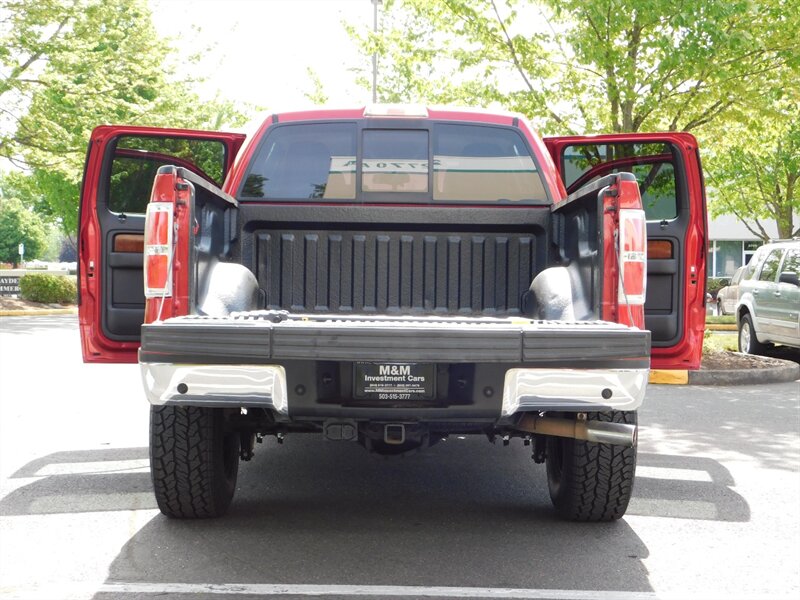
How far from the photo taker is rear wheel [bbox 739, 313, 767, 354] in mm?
15477

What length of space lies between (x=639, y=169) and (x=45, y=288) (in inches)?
964

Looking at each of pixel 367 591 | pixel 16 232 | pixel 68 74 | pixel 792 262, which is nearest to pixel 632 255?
pixel 367 591

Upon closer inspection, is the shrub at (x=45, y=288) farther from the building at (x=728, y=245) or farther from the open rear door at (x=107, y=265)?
the building at (x=728, y=245)

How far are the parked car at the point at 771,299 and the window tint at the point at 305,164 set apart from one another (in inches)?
373

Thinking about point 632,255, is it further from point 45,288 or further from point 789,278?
point 45,288

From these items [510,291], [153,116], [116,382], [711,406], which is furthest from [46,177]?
[510,291]

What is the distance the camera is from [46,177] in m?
38.9

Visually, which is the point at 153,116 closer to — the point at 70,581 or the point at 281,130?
the point at 281,130

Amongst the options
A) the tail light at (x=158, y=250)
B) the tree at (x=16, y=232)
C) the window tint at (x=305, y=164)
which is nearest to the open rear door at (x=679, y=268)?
the window tint at (x=305, y=164)

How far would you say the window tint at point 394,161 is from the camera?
6.21 meters

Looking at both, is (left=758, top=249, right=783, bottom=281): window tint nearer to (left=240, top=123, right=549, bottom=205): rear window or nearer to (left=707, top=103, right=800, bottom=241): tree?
(left=240, top=123, right=549, bottom=205): rear window

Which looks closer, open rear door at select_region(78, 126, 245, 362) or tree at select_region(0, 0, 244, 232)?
open rear door at select_region(78, 126, 245, 362)

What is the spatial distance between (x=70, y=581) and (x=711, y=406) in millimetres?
7357

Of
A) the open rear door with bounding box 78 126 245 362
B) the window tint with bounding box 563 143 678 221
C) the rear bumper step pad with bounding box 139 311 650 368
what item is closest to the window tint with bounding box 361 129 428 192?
the window tint with bounding box 563 143 678 221
